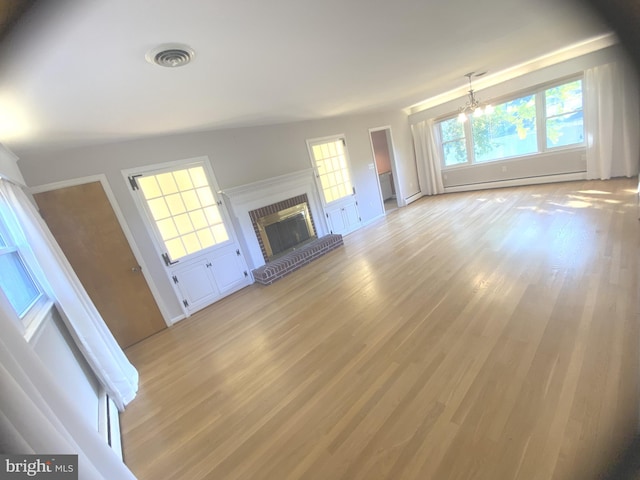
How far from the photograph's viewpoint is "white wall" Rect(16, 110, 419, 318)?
2.88 metres

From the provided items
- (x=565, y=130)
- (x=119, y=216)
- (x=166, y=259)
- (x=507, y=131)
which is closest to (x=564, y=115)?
(x=565, y=130)

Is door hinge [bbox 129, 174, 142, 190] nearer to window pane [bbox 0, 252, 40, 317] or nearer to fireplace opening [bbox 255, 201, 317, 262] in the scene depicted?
window pane [bbox 0, 252, 40, 317]

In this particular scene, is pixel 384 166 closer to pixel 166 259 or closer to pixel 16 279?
pixel 166 259

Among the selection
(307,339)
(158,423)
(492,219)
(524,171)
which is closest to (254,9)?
(307,339)

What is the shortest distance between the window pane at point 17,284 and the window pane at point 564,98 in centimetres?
809

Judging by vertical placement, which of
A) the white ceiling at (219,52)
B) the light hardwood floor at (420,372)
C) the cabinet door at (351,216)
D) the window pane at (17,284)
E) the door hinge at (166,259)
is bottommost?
the light hardwood floor at (420,372)

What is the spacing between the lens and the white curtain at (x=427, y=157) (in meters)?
6.85

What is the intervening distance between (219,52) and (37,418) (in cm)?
194

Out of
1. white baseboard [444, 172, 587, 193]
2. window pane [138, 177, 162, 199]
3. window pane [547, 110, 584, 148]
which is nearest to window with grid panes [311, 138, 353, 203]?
window pane [138, 177, 162, 199]

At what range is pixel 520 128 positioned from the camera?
5809mm

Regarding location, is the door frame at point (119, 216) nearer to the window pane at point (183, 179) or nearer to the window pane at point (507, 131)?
the window pane at point (183, 179)

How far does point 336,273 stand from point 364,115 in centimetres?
391

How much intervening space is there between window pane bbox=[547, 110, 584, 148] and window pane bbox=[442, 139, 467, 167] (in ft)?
5.33

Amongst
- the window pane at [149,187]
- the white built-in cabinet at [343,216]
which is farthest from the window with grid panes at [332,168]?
the window pane at [149,187]
